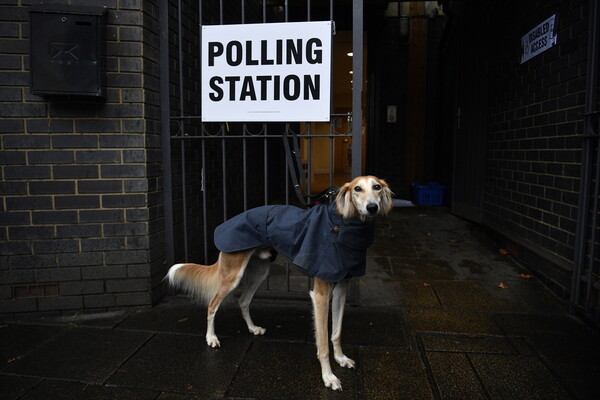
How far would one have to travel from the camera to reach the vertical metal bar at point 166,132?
4012 mm

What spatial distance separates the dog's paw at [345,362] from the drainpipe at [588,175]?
2.19m

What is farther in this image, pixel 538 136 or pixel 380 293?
pixel 538 136

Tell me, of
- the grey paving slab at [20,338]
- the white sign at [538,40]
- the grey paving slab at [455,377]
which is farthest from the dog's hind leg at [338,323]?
the white sign at [538,40]

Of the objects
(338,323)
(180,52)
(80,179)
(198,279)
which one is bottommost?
(338,323)

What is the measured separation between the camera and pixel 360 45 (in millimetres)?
3734

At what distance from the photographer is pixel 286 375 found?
9.32ft

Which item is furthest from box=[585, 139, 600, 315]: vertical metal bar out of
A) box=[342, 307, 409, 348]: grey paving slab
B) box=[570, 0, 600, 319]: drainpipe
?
box=[342, 307, 409, 348]: grey paving slab

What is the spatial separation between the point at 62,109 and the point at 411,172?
8.45m

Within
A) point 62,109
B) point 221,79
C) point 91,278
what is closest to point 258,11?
point 221,79

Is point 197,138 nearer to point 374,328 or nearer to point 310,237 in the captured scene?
point 310,237

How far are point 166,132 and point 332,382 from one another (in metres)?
2.73

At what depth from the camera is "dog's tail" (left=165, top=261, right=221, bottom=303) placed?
3234 mm

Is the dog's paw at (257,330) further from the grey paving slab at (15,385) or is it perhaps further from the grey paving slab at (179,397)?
the grey paving slab at (15,385)

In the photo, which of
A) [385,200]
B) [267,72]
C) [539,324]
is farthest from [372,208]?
[539,324]
